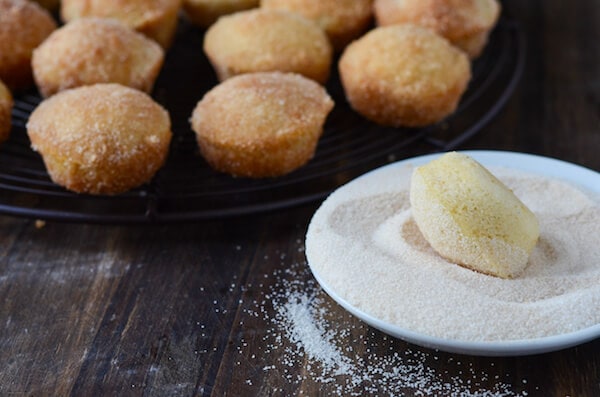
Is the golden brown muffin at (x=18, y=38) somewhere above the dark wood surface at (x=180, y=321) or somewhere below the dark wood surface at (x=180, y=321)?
above

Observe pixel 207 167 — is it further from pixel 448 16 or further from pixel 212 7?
pixel 448 16

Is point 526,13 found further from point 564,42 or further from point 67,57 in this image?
point 67,57

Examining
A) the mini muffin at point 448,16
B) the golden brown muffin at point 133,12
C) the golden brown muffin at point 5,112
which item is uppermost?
the mini muffin at point 448,16

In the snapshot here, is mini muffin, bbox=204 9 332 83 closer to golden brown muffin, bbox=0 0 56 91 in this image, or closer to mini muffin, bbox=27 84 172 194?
mini muffin, bbox=27 84 172 194

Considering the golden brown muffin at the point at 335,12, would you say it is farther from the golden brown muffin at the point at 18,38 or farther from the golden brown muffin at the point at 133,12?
→ the golden brown muffin at the point at 18,38

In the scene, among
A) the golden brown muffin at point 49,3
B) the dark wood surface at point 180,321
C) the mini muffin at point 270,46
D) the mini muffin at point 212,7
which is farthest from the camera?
the golden brown muffin at point 49,3

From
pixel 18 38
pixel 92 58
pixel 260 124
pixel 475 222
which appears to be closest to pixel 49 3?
pixel 18 38

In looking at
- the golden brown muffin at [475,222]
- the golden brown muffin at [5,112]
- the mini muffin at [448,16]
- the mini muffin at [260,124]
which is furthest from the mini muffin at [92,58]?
the golden brown muffin at [475,222]

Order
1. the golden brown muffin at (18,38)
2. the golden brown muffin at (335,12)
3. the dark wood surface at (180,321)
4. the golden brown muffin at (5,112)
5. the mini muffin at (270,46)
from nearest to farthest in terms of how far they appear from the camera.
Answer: the dark wood surface at (180,321), the golden brown muffin at (5,112), the mini muffin at (270,46), the golden brown muffin at (18,38), the golden brown muffin at (335,12)
